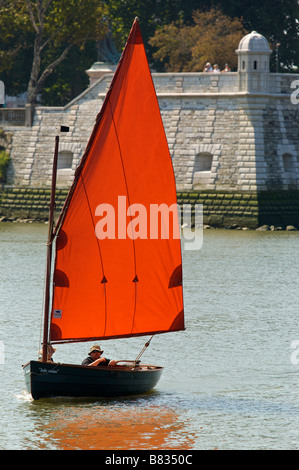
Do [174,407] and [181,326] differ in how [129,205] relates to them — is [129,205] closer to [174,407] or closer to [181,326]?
[181,326]

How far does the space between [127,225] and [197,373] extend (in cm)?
424

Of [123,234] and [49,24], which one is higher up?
[49,24]

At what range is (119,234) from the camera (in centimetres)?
2381

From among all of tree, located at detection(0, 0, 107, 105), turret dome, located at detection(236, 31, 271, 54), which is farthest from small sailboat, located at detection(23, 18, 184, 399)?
tree, located at detection(0, 0, 107, 105)

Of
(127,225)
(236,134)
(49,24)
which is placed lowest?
(127,225)

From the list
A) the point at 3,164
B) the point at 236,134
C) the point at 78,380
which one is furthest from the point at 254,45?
the point at 78,380

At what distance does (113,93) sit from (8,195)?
41.2 meters

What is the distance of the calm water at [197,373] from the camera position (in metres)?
20.8

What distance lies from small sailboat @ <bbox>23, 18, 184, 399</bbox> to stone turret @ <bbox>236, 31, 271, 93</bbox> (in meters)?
32.3

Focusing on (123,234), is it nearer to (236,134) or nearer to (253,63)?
(253,63)

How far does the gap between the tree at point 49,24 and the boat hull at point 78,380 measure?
43168 mm

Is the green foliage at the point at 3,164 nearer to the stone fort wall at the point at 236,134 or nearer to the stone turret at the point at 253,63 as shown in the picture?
the stone fort wall at the point at 236,134

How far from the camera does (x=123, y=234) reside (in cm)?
2389

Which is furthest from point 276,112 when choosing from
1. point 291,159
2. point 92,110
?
point 92,110
